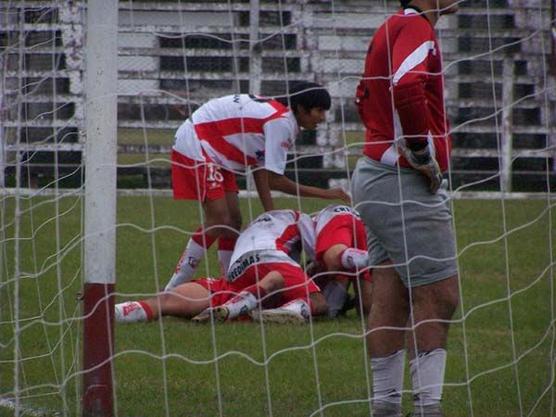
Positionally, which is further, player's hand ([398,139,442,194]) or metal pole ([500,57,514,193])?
metal pole ([500,57,514,193])

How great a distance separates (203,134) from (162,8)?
8.66m

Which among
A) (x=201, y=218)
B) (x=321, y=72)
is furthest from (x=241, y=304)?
(x=321, y=72)

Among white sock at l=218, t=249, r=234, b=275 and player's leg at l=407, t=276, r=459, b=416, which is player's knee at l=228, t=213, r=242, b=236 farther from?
player's leg at l=407, t=276, r=459, b=416

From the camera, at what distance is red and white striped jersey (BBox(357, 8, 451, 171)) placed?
466cm

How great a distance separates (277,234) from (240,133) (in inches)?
26.3

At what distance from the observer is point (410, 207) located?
15.9 ft

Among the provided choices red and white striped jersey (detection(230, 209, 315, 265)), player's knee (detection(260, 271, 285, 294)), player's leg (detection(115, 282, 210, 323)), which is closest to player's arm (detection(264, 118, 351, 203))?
red and white striped jersey (detection(230, 209, 315, 265))

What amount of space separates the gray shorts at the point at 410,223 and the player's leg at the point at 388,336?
0.13m

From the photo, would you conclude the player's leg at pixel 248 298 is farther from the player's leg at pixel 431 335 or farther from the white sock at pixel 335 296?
the player's leg at pixel 431 335

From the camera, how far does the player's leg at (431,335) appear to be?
488 cm

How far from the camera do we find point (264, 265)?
760 cm

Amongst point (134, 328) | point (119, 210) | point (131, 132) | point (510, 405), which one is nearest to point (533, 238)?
point (119, 210)

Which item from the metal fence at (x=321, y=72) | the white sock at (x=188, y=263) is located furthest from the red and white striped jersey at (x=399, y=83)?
the metal fence at (x=321, y=72)

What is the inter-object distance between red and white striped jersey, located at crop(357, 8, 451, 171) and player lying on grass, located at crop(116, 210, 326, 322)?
8.22 ft
